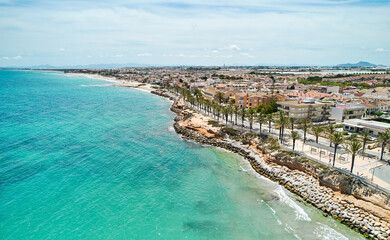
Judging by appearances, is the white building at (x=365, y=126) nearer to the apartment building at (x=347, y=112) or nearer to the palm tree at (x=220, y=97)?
the apartment building at (x=347, y=112)

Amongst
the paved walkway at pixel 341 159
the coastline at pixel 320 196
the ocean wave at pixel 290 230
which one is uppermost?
the paved walkway at pixel 341 159

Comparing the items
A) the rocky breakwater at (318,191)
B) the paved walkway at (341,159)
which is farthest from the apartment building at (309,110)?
the rocky breakwater at (318,191)

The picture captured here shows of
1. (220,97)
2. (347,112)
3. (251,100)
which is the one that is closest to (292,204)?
(347,112)

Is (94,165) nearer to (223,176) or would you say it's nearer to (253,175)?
(223,176)

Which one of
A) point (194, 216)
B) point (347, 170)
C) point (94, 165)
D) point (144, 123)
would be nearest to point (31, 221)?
point (94, 165)

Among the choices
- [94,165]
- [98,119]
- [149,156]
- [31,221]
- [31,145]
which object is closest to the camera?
[31,221]

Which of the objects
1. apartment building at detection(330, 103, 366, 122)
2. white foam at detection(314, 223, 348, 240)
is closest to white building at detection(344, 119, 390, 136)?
apartment building at detection(330, 103, 366, 122)
